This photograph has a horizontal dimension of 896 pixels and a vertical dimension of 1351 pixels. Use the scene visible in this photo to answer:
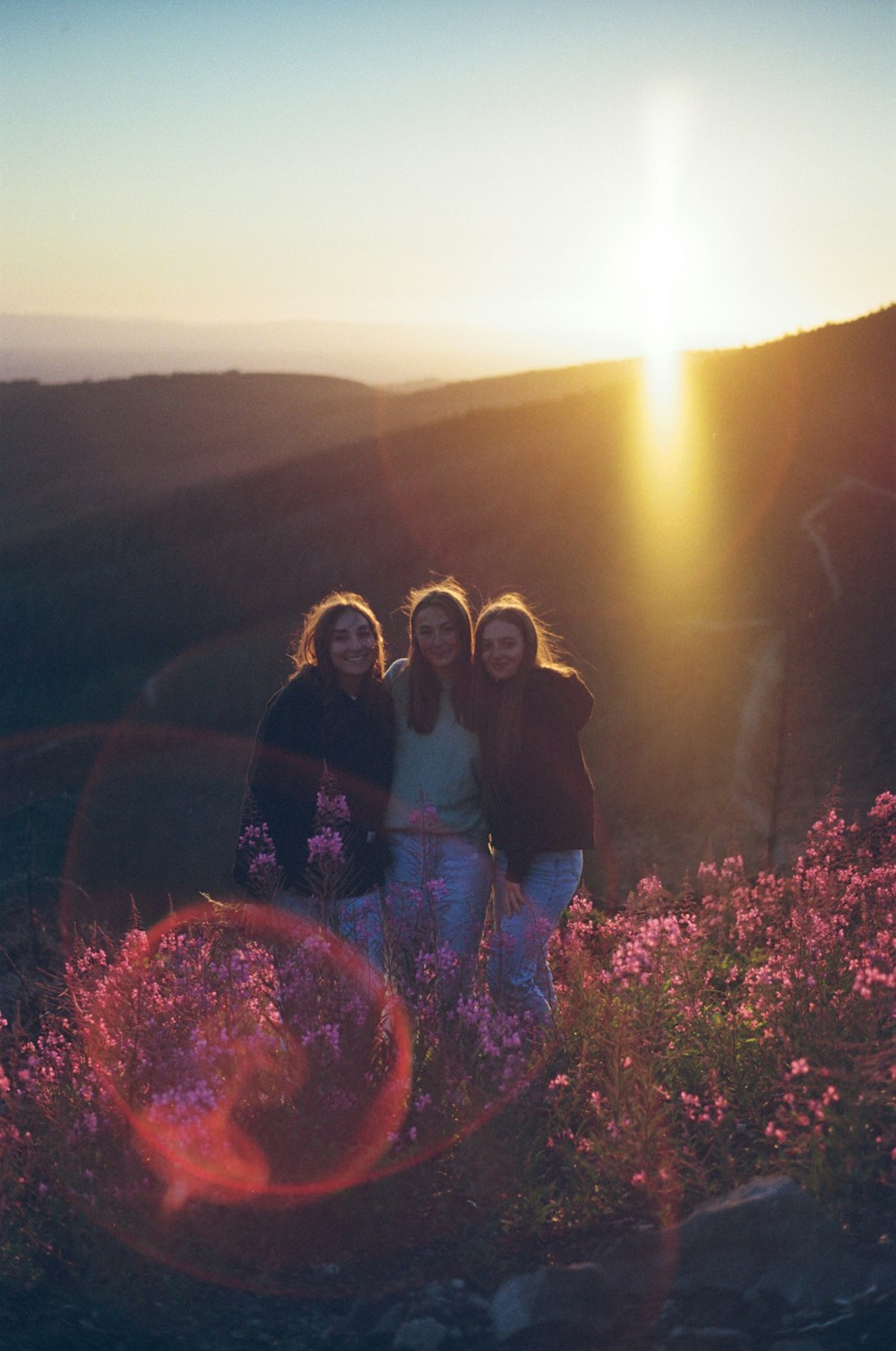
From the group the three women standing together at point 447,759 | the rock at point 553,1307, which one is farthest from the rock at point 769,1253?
the three women standing together at point 447,759

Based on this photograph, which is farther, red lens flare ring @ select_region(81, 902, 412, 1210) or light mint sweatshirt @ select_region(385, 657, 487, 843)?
light mint sweatshirt @ select_region(385, 657, 487, 843)

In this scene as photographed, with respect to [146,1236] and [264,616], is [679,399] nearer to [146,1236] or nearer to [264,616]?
[264,616]

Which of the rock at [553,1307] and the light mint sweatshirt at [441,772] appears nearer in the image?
the rock at [553,1307]

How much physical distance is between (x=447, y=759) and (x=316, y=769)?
526 mm

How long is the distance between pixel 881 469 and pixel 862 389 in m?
2.21

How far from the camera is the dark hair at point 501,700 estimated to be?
4.48 metres

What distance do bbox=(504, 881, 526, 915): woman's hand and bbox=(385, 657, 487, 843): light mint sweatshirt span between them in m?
0.28

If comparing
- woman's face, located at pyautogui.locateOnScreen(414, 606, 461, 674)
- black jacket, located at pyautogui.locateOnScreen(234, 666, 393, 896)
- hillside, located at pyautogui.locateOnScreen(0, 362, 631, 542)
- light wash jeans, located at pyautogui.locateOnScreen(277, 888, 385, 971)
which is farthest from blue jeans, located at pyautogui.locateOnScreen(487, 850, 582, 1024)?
hillside, located at pyautogui.locateOnScreen(0, 362, 631, 542)

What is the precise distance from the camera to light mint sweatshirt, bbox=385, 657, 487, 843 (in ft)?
14.9

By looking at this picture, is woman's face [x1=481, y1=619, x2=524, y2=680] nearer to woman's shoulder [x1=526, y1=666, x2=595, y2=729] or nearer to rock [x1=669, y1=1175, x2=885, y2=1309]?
woman's shoulder [x1=526, y1=666, x2=595, y2=729]

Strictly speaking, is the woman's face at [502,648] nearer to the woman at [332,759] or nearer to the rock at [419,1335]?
the woman at [332,759]

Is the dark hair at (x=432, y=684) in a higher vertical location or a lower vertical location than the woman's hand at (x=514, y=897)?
higher

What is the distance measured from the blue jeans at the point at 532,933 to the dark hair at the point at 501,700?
0.41m

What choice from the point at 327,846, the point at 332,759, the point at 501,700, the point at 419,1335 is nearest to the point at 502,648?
the point at 501,700
